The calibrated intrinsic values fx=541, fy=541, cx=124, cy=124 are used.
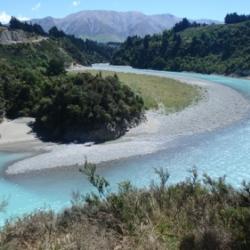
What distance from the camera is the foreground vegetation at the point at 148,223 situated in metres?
10.3

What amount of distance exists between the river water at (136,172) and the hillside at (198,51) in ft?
297

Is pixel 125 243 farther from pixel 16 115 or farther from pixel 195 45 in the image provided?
pixel 195 45

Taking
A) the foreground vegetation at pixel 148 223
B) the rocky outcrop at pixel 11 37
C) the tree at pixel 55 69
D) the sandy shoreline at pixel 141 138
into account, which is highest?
the foreground vegetation at pixel 148 223

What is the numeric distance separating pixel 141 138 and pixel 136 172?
12.8 m

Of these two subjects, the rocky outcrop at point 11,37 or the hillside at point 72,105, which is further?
the rocky outcrop at point 11,37

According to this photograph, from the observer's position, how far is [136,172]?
125ft

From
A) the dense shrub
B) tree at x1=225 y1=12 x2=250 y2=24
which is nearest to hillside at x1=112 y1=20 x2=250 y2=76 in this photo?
tree at x1=225 y1=12 x2=250 y2=24

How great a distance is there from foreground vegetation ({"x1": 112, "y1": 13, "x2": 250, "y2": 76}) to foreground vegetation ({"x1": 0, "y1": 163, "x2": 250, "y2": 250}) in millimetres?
122875

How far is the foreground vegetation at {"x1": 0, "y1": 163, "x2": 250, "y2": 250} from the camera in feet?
33.8

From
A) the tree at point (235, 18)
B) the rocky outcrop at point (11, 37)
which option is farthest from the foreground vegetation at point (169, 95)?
the tree at point (235, 18)

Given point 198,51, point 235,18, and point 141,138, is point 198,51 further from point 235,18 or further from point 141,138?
point 141,138

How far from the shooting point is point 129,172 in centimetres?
3825

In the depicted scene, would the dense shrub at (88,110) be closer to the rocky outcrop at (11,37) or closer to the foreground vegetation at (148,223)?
the foreground vegetation at (148,223)

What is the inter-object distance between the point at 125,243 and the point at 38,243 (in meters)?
1.75
